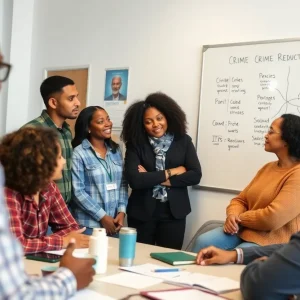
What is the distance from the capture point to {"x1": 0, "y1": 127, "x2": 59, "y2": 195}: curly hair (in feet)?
5.82

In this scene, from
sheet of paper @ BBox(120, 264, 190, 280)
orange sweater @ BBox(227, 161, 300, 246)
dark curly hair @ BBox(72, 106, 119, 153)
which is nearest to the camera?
sheet of paper @ BBox(120, 264, 190, 280)

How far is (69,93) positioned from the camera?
319cm

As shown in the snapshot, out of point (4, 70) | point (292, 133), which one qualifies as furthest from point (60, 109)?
point (4, 70)

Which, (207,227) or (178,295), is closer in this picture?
(178,295)

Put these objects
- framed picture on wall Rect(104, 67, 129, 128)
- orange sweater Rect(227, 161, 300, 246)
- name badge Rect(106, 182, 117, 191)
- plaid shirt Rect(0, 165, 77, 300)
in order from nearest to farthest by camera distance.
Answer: plaid shirt Rect(0, 165, 77, 300), orange sweater Rect(227, 161, 300, 246), name badge Rect(106, 182, 117, 191), framed picture on wall Rect(104, 67, 129, 128)

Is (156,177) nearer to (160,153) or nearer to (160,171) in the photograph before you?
(160,171)

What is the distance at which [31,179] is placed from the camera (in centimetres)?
179

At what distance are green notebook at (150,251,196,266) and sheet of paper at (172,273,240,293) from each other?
0.17 metres

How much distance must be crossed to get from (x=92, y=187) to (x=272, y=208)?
1228mm

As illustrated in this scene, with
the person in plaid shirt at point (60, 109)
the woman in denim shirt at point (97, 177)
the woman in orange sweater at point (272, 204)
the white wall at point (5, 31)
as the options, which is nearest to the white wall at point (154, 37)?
the white wall at point (5, 31)

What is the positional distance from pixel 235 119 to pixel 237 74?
34 centimetres

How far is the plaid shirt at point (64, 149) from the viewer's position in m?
2.98

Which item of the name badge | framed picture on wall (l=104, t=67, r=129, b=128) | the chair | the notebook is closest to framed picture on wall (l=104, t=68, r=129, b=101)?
framed picture on wall (l=104, t=67, r=129, b=128)

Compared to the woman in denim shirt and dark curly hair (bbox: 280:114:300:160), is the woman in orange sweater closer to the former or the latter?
dark curly hair (bbox: 280:114:300:160)
